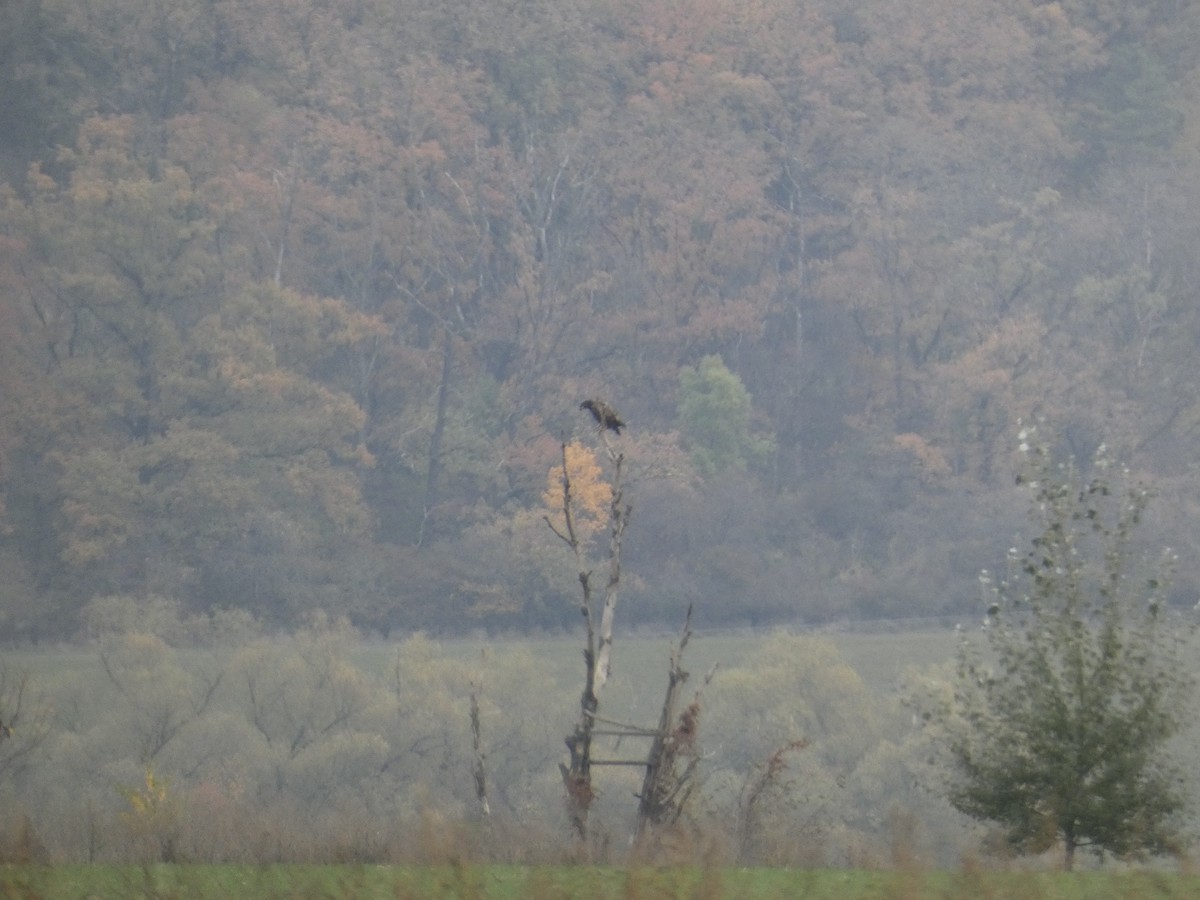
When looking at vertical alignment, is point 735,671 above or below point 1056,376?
below

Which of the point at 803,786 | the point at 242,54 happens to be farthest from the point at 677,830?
the point at 242,54

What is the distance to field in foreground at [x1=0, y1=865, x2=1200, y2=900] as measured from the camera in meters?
9.63

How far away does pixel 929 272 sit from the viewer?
65.6 m

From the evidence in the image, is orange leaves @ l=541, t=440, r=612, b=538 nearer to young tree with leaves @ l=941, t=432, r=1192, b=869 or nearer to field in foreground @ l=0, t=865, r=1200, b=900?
young tree with leaves @ l=941, t=432, r=1192, b=869

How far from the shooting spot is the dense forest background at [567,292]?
53438 millimetres

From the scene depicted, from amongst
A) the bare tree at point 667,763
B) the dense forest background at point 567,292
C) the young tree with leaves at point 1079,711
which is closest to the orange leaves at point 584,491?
the dense forest background at point 567,292

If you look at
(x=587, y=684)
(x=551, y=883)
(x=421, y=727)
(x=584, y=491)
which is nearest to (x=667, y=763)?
(x=587, y=684)

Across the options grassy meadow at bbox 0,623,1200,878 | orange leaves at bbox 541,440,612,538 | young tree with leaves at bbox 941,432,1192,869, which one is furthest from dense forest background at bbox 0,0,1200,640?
young tree with leaves at bbox 941,432,1192,869

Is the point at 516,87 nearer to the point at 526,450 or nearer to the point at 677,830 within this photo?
the point at 526,450

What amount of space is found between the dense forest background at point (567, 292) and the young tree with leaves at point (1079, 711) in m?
36.8

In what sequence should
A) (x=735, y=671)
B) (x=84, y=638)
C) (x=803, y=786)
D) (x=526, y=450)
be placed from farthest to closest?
1. (x=526, y=450)
2. (x=84, y=638)
3. (x=735, y=671)
4. (x=803, y=786)

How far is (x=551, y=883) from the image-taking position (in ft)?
31.5

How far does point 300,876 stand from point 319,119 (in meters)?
55.5

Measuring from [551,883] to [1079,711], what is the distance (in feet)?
22.1
